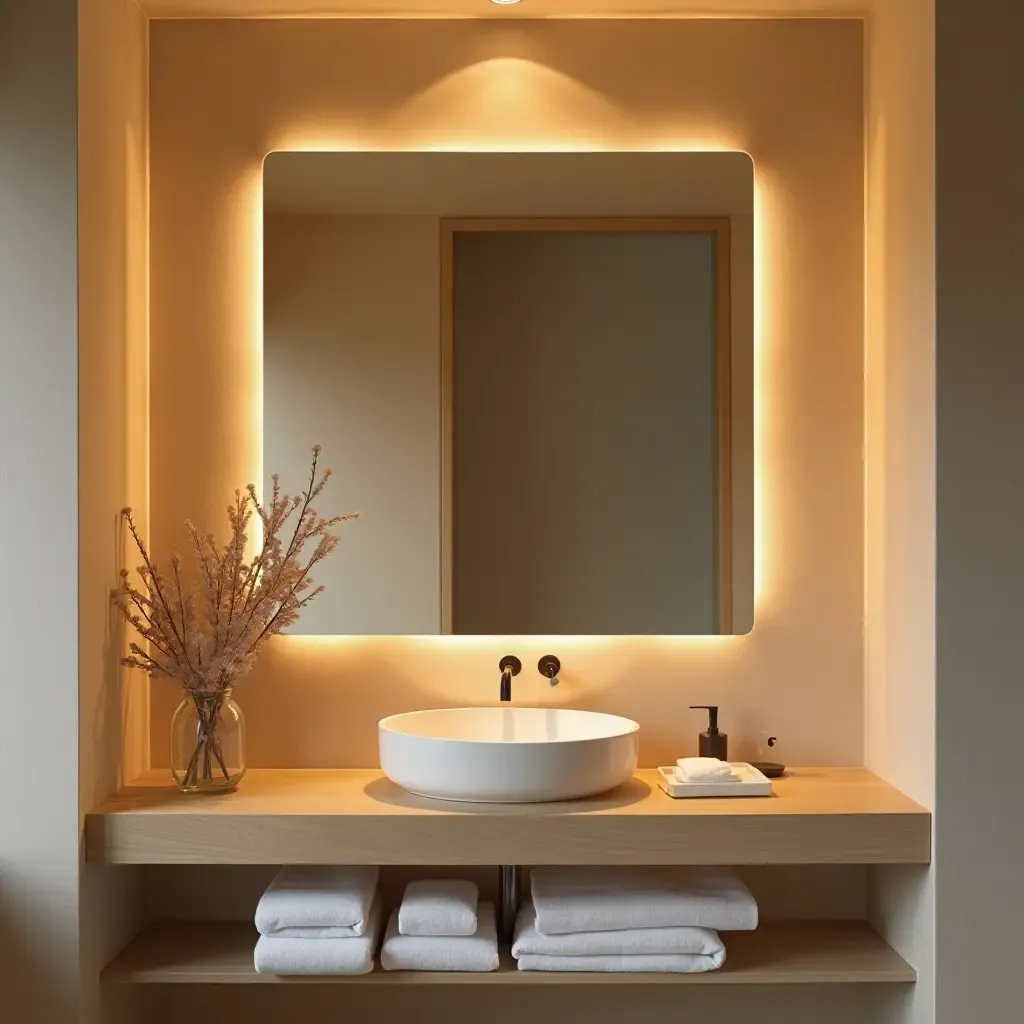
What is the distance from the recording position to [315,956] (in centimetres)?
211

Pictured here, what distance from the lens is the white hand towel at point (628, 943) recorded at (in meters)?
2.14

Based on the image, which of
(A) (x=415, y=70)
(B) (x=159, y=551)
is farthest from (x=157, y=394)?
(A) (x=415, y=70)

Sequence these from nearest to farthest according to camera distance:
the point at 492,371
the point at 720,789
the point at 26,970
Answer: the point at 26,970
the point at 720,789
the point at 492,371

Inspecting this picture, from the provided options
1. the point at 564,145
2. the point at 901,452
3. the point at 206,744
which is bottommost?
the point at 206,744

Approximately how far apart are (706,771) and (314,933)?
753 millimetres

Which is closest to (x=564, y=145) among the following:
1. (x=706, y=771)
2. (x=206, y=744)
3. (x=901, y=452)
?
(x=901, y=452)

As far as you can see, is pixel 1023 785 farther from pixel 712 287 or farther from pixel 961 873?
pixel 712 287

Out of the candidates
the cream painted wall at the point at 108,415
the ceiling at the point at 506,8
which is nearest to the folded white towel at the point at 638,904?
the cream painted wall at the point at 108,415

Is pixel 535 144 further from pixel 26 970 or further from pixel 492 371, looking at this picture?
pixel 26 970

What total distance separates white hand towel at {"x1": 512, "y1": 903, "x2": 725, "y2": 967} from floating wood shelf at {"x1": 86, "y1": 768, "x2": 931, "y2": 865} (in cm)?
14

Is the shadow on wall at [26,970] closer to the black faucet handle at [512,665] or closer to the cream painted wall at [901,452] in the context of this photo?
the black faucet handle at [512,665]

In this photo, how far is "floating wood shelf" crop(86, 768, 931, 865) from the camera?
6.85 feet

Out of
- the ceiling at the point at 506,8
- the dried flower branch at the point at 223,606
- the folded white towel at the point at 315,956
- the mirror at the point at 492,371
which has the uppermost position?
the ceiling at the point at 506,8

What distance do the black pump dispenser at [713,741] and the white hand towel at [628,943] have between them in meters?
0.37
